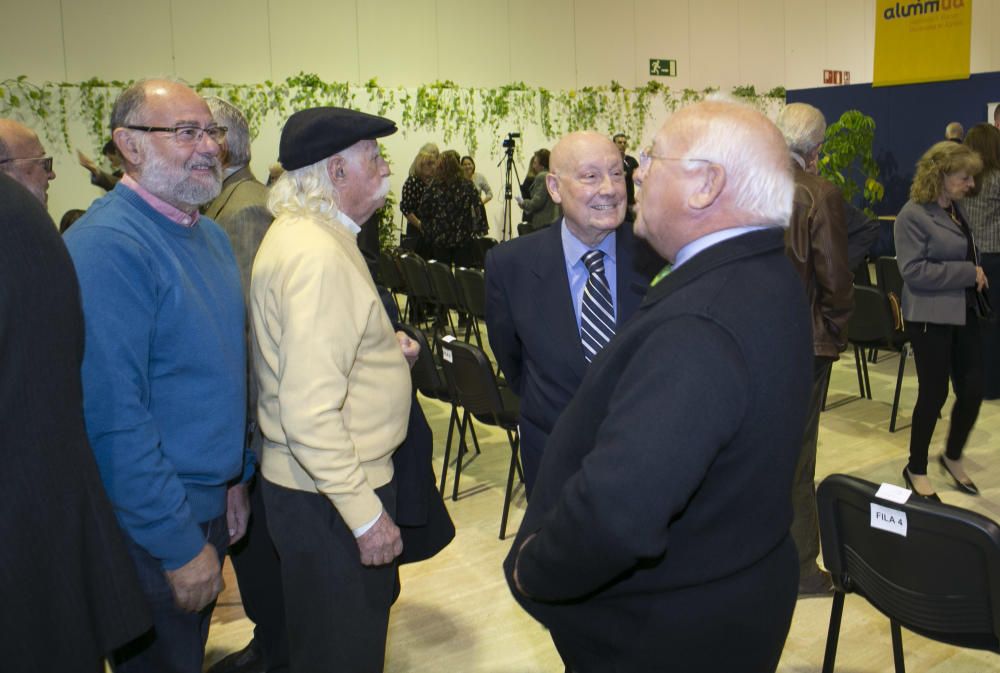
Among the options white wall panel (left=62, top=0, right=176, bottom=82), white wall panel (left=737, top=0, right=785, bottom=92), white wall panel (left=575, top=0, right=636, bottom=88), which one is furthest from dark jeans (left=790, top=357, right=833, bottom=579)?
white wall panel (left=737, top=0, right=785, bottom=92)

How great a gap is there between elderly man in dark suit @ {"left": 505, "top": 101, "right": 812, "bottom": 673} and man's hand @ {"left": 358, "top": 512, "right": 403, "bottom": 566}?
1.68 feet

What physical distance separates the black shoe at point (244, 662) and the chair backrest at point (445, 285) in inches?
168

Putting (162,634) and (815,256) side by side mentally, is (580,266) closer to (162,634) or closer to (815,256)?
(815,256)

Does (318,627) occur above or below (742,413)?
below

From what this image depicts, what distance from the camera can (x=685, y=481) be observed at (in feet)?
4.19

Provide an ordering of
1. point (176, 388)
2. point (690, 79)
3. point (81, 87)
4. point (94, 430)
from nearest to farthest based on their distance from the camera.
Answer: point (94, 430) → point (176, 388) → point (81, 87) → point (690, 79)

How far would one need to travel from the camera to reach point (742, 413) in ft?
4.28

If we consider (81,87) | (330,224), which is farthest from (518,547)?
(81,87)

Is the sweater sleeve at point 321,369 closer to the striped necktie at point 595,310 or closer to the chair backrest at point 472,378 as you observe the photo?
the striped necktie at point 595,310

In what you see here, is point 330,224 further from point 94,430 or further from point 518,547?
point 518,547

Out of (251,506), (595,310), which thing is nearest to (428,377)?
(251,506)

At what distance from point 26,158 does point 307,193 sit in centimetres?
121

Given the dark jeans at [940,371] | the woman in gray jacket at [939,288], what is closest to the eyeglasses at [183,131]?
the woman in gray jacket at [939,288]

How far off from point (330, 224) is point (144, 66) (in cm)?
933
